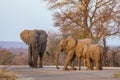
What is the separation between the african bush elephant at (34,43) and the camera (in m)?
32.9

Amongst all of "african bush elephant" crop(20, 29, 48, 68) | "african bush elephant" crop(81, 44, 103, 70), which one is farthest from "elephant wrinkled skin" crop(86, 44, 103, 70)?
"african bush elephant" crop(20, 29, 48, 68)

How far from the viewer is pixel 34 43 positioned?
32812mm

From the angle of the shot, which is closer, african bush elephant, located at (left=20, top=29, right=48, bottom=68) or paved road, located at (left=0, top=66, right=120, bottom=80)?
paved road, located at (left=0, top=66, right=120, bottom=80)

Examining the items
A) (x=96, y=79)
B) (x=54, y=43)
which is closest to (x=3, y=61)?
(x=96, y=79)

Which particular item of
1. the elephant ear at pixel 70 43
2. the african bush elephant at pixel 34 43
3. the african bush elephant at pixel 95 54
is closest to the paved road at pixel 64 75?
the african bush elephant at pixel 95 54

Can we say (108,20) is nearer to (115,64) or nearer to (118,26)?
(118,26)

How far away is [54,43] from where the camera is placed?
58156 mm

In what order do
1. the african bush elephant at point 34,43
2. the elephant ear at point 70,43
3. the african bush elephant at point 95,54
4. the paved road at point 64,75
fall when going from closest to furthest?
the paved road at point 64,75, the african bush elephant at point 95,54, the elephant ear at point 70,43, the african bush elephant at point 34,43

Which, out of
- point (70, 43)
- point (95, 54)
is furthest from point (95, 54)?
point (70, 43)

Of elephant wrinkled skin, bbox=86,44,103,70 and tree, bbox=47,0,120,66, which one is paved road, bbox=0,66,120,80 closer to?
elephant wrinkled skin, bbox=86,44,103,70

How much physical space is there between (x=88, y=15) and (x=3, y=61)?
31.3 metres

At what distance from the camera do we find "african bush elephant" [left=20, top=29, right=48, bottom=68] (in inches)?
1294

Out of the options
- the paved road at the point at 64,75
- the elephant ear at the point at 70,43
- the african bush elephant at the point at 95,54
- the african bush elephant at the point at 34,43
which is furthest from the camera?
the african bush elephant at the point at 34,43

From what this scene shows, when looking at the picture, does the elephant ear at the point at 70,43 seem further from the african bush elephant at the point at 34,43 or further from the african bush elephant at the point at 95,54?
the african bush elephant at the point at 34,43
